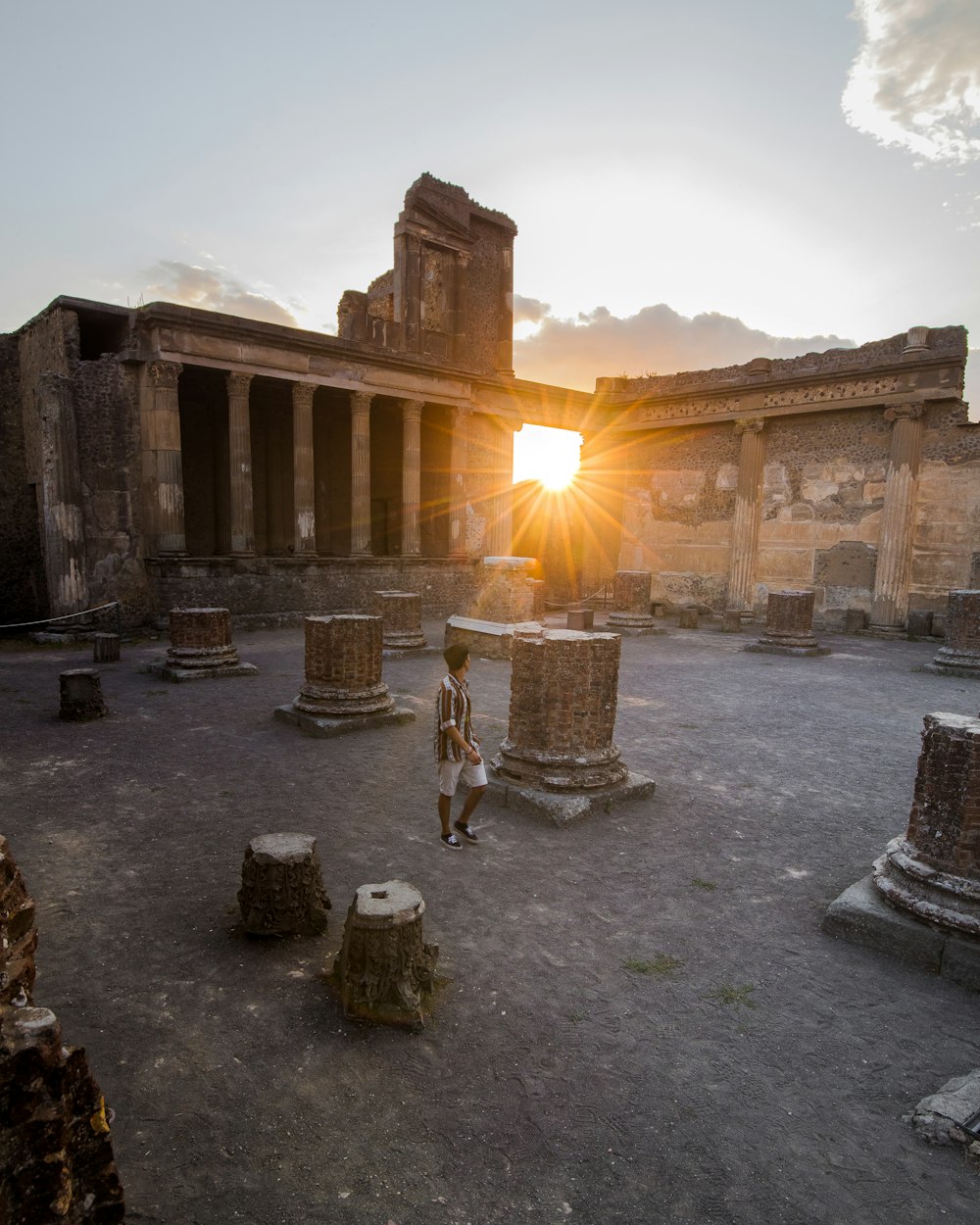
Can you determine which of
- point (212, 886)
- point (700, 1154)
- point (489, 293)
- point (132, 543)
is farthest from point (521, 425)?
point (700, 1154)

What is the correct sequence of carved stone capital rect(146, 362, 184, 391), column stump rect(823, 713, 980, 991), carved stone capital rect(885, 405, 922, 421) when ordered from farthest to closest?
carved stone capital rect(885, 405, 922, 421) < carved stone capital rect(146, 362, 184, 391) < column stump rect(823, 713, 980, 991)

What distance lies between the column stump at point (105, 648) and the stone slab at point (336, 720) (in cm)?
471

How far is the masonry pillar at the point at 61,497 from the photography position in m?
13.2

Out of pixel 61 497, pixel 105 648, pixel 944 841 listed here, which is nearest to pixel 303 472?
pixel 61 497

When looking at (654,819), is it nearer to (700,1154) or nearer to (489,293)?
(700,1154)

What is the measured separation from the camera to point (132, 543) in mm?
14289

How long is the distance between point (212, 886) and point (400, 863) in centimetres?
108

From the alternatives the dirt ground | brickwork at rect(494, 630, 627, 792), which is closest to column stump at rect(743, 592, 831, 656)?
the dirt ground

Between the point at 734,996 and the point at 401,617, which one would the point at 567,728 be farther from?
the point at 401,617

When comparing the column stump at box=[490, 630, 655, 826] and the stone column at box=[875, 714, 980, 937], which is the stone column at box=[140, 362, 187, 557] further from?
the stone column at box=[875, 714, 980, 937]

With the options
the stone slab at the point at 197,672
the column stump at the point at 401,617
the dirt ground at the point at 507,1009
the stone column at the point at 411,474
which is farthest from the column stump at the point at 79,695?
the stone column at the point at 411,474

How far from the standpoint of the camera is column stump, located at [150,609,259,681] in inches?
379

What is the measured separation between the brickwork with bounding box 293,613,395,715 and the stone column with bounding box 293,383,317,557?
899cm

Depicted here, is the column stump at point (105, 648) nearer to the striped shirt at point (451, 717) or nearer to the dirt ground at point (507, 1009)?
the dirt ground at point (507, 1009)
